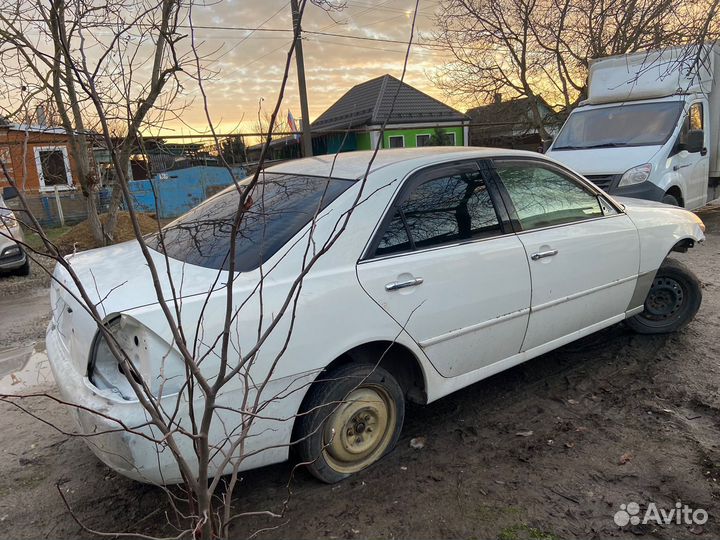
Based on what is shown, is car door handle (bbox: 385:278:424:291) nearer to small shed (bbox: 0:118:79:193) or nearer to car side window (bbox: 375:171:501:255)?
car side window (bbox: 375:171:501:255)

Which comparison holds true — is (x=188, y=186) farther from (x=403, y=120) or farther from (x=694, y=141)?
(x=403, y=120)

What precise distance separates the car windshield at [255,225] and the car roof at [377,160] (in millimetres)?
100

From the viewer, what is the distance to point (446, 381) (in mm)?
2951

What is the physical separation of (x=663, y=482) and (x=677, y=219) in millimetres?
2344

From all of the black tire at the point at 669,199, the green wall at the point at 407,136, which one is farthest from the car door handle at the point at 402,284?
the green wall at the point at 407,136

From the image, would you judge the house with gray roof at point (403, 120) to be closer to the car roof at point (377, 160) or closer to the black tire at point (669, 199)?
the black tire at point (669, 199)

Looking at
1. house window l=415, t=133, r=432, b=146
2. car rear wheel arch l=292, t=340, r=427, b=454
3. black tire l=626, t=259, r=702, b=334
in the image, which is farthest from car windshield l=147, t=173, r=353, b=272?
house window l=415, t=133, r=432, b=146

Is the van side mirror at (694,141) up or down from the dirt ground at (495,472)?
up

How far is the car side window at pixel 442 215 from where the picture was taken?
2.77 metres

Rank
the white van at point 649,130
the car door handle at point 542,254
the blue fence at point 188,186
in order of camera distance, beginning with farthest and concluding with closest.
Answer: the blue fence at point 188,186, the white van at point 649,130, the car door handle at point 542,254

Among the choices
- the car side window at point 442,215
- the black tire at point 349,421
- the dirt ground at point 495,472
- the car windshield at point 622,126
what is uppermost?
the car windshield at point 622,126

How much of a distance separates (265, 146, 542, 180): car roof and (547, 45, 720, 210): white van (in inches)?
189

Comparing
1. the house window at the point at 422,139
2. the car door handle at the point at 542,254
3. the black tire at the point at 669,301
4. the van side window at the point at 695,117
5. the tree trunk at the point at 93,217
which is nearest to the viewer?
the car door handle at the point at 542,254

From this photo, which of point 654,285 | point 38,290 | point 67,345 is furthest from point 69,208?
point 654,285
